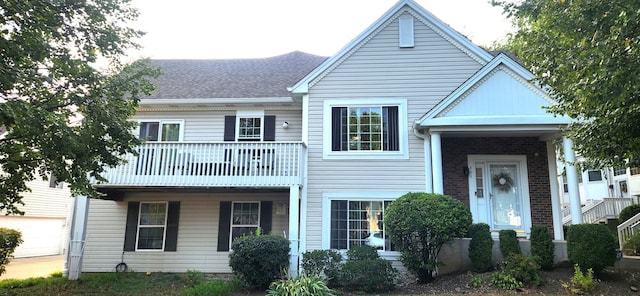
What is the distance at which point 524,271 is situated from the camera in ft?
26.9

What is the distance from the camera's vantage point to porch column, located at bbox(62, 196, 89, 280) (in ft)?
34.5

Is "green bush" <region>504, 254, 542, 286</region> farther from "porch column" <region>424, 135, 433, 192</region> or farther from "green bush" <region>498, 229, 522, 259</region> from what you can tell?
"porch column" <region>424, 135, 433, 192</region>

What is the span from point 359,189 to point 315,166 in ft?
4.68

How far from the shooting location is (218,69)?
51.6 ft

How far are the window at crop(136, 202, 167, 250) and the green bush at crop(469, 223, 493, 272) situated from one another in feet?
30.1

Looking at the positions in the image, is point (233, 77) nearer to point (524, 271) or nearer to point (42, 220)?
point (524, 271)

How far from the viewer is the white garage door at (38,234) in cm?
1764

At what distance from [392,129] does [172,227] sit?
7.50 m

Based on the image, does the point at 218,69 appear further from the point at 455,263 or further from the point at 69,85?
the point at 455,263

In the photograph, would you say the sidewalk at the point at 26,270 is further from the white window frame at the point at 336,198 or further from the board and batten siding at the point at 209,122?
the white window frame at the point at 336,198

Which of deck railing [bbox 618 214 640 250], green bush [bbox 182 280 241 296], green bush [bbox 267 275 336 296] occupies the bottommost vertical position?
green bush [bbox 182 280 241 296]

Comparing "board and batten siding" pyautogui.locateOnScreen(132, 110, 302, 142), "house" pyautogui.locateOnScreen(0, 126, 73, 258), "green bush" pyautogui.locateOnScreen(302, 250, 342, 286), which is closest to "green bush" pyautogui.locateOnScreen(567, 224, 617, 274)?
"green bush" pyautogui.locateOnScreen(302, 250, 342, 286)

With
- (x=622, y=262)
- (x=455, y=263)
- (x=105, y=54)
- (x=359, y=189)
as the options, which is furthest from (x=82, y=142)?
(x=622, y=262)

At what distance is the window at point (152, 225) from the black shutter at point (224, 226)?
6.12 feet
